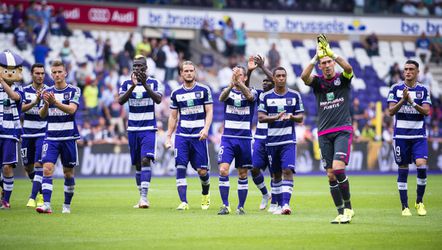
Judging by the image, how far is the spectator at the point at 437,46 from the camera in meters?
45.4

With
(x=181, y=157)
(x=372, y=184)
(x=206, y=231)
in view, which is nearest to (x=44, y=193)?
(x=181, y=157)

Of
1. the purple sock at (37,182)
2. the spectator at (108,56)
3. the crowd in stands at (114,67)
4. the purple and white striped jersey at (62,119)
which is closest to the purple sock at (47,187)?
the purple and white striped jersey at (62,119)

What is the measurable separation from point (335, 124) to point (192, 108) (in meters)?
→ 3.74

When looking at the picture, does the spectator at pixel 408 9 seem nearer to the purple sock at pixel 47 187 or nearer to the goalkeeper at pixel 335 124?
the goalkeeper at pixel 335 124

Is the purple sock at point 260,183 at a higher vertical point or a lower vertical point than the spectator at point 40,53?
lower

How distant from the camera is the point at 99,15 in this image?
3903 centimetres

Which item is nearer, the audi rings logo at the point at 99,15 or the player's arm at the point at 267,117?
the player's arm at the point at 267,117

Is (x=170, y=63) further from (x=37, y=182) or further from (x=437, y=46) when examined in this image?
(x=37, y=182)

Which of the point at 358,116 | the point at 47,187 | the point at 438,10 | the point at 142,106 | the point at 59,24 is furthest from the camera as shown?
the point at 438,10

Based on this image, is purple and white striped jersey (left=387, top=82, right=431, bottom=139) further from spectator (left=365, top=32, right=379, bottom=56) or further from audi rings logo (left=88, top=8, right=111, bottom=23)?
spectator (left=365, top=32, right=379, bottom=56)

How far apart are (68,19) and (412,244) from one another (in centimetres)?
2839

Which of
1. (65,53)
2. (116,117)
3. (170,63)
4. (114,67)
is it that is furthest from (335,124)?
(170,63)

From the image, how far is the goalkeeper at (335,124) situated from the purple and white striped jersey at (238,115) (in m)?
2.44

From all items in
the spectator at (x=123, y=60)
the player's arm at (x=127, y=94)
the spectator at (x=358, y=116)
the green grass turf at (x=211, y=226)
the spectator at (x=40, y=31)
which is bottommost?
the green grass turf at (x=211, y=226)
